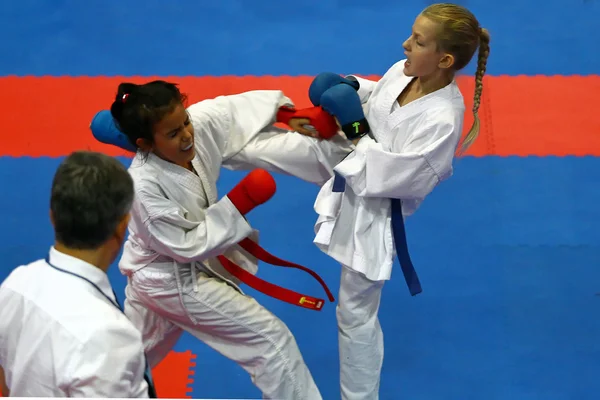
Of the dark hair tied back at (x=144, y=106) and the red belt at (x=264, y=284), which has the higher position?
the dark hair tied back at (x=144, y=106)

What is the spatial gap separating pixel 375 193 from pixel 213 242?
616 mm

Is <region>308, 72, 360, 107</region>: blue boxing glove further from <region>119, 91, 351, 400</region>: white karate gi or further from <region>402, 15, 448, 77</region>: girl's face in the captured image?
<region>402, 15, 448, 77</region>: girl's face

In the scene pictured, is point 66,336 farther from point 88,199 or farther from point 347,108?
point 347,108

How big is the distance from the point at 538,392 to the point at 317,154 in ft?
4.94

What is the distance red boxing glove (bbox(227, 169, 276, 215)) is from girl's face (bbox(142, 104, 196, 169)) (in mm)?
218

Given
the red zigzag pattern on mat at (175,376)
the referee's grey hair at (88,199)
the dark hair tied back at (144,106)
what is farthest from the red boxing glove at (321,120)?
the red zigzag pattern on mat at (175,376)

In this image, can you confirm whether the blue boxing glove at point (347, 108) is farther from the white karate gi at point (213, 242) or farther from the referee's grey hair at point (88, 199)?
the referee's grey hair at point (88, 199)

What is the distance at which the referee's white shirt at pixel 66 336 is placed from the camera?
5.44 ft

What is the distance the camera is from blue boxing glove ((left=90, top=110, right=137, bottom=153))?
2.59m

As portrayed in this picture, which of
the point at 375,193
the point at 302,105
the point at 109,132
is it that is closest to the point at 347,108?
the point at 375,193

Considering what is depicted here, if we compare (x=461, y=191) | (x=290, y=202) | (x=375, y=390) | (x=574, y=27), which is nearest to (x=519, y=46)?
(x=574, y=27)

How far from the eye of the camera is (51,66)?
4941mm

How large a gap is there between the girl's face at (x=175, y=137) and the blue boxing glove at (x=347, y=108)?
55 centimetres

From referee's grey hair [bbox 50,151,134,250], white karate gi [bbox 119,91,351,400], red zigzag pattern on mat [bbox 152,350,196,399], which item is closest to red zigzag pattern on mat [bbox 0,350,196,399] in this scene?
red zigzag pattern on mat [bbox 152,350,196,399]
